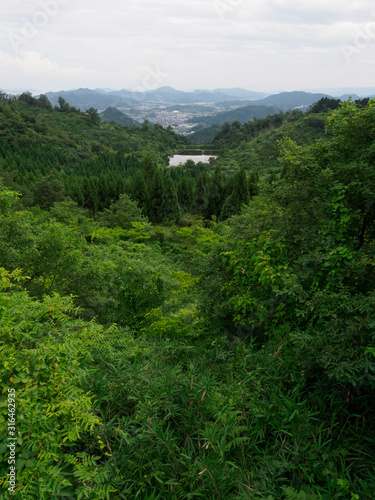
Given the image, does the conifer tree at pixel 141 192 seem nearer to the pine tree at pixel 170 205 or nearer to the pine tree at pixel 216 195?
the pine tree at pixel 170 205

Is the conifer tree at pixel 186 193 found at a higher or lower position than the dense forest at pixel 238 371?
lower

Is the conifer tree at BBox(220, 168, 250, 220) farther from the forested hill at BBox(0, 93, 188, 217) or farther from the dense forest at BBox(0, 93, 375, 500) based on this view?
the dense forest at BBox(0, 93, 375, 500)

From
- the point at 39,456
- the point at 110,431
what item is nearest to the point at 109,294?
the point at 110,431

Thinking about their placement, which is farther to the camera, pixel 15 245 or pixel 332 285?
pixel 15 245

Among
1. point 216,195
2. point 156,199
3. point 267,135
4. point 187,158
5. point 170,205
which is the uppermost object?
point 267,135

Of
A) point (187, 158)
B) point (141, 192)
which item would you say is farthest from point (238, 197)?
point (187, 158)

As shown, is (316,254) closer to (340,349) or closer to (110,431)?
(340,349)

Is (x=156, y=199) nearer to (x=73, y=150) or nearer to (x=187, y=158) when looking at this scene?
(x=73, y=150)

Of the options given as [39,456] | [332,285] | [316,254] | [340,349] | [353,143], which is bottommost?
[39,456]

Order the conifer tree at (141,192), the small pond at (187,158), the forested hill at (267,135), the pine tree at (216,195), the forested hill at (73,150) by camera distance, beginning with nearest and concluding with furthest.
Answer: the conifer tree at (141,192) < the pine tree at (216,195) < the forested hill at (73,150) < the forested hill at (267,135) < the small pond at (187,158)

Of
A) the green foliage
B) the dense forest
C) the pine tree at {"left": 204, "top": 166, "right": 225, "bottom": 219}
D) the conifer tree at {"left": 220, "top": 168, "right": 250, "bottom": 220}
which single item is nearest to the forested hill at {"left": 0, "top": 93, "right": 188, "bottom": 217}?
the green foliage

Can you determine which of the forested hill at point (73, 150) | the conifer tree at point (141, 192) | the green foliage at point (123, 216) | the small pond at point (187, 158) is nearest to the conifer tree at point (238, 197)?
the conifer tree at point (141, 192)
